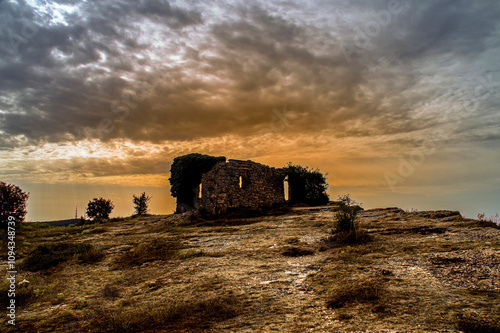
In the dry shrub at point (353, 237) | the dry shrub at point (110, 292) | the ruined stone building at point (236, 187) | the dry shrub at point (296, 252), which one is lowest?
the dry shrub at point (110, 292)

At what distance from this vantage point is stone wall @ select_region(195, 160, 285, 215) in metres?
19.6

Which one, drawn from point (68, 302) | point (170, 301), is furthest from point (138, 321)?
point (68, 302)

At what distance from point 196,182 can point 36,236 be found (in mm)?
13643

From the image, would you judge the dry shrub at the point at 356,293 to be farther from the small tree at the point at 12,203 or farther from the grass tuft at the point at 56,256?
the small tree at the point at 12,203

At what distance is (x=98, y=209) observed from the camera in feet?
110

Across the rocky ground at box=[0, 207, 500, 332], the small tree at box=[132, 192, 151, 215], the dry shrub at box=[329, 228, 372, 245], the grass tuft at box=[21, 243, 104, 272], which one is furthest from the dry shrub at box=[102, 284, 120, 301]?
Answer: the small tree at box=[132, 192, 151, 215]

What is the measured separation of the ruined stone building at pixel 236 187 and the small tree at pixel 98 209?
761 inches

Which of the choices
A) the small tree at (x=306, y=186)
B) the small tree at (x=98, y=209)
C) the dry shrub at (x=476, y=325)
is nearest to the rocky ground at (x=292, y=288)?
the dry shrub at (x=476, y=325)

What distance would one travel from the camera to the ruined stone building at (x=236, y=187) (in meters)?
19.6

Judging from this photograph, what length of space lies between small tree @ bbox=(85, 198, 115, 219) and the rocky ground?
91.6ft

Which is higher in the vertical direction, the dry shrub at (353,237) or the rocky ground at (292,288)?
the dry shrub at (353,237)

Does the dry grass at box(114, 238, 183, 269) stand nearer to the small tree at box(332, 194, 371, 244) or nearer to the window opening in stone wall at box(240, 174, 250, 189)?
the small tree at box(332, 194, 371, 244)

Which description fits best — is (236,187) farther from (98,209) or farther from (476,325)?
(98,209)

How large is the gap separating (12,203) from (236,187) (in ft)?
65.6
